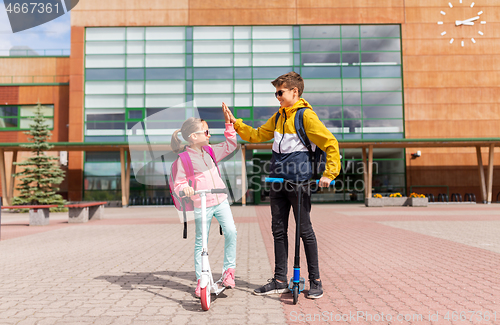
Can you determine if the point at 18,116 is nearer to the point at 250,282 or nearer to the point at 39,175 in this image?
the point at 39,175

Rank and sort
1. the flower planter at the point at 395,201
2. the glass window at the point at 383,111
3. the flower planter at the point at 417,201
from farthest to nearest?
the glass window at the point at 383,111
the flower planter at the point at 395,201
the flower planter at the point at 417,201

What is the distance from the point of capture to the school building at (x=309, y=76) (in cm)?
2577

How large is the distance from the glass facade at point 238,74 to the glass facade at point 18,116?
3.25m

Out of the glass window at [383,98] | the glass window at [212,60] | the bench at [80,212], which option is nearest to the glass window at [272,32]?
the glass window at [212,60]

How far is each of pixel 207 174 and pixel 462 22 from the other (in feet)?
93.6

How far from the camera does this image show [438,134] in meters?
26.1

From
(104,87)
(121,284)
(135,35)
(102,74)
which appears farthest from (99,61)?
(121,284)

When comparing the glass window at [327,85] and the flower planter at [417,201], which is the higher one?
the glass window at [327,85]

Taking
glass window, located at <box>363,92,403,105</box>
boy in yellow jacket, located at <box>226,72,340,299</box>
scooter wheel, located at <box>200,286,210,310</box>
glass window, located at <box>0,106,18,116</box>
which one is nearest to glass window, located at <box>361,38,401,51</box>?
glass window, located at <box>363,92,403,105</box>

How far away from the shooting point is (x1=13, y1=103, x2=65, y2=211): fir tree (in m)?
19.5

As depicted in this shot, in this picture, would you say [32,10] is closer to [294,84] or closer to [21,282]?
[21,282]

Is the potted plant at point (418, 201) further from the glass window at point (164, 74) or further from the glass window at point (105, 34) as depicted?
the glass window at point (105, 34)

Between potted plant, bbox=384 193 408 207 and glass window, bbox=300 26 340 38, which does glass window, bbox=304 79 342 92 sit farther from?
potted plant, bbox=384 193 408 207

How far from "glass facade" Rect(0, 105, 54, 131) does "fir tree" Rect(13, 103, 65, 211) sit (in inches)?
243
